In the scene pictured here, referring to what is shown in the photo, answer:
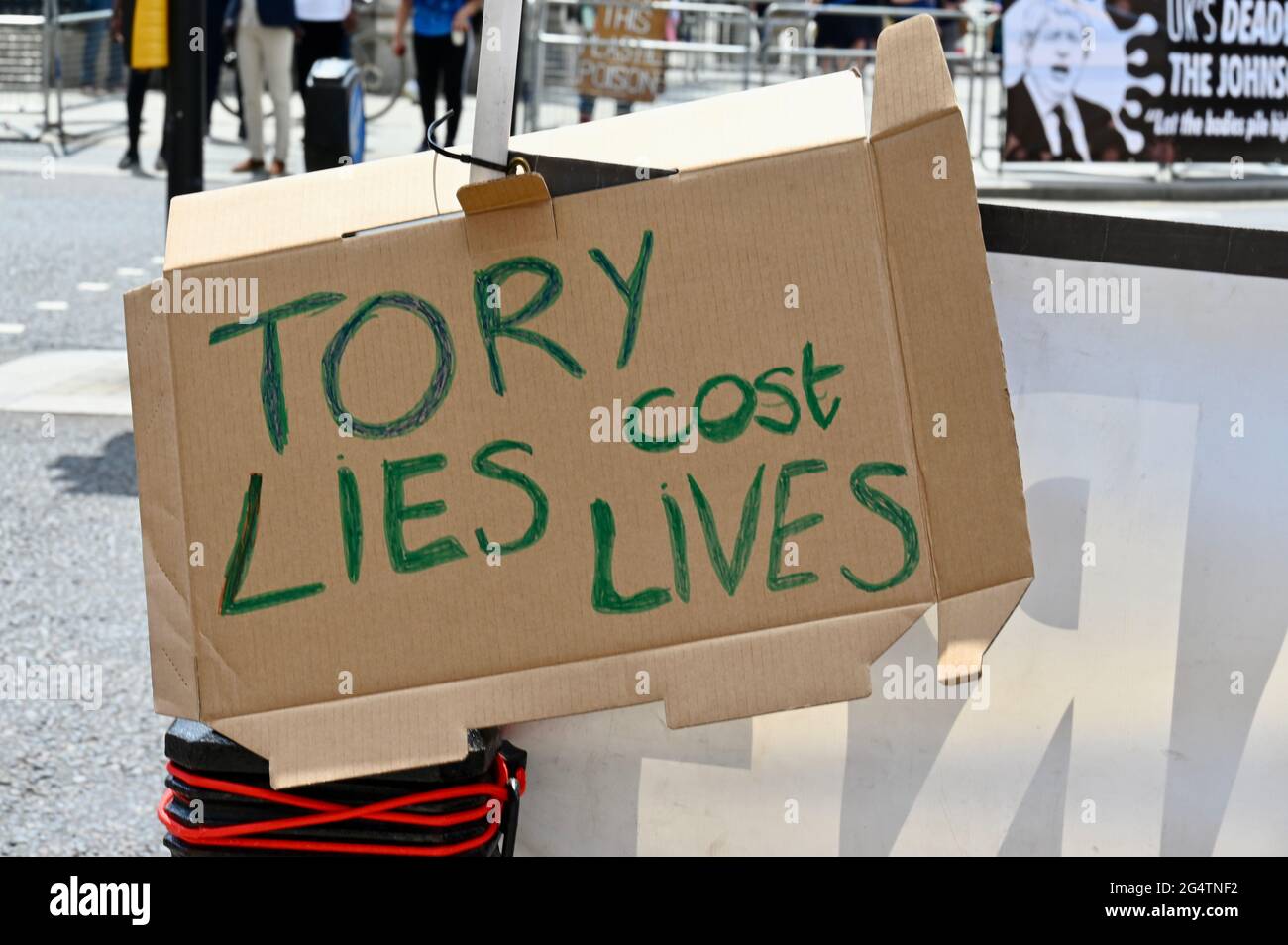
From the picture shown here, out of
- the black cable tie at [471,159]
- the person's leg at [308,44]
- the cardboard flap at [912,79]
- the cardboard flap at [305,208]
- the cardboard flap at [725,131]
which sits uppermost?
the cardboard flap at [912,79]

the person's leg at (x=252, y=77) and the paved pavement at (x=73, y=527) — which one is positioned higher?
the person's leg at (x=252, y=77)

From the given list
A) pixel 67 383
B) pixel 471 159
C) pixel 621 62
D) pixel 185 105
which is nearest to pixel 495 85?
pixel 471 159

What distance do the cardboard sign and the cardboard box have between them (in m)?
11.7

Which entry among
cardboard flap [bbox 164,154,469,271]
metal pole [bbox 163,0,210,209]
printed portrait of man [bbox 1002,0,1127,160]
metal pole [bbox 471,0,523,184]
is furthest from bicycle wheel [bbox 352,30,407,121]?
metal pole [bbox 471,0,523,184]

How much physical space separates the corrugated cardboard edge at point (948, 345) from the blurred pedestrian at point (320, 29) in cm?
963

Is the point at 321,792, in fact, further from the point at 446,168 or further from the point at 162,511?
the point at 446,168

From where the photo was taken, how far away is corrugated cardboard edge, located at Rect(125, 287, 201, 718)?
6.06ft

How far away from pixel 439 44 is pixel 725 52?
9.35 ft

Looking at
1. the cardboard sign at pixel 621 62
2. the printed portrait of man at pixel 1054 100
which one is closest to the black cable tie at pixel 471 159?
the printed portrait of man at pixel 1054 100

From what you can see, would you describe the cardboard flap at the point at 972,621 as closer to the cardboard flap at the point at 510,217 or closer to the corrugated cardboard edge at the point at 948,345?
the corrugated cardboard edge at the point at 948,345

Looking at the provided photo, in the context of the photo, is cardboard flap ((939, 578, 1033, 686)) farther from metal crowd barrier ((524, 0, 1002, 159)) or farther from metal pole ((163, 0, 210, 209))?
metal crowd barrier ((524, 0, 1002, 159))

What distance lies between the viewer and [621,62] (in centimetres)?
1324

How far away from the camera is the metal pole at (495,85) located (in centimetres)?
178

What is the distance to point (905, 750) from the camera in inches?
80.9
